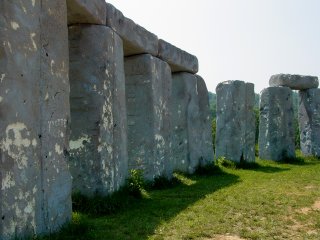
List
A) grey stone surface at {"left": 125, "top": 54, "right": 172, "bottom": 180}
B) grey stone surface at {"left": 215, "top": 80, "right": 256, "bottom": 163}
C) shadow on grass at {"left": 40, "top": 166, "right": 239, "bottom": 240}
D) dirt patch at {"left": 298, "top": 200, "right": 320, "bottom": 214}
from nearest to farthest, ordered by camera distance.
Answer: shadow on grass at {"left": 40, "top": 166, "right": 239, "bottom": 240} → dirt patch at {"left": 298, "top": 200, "right": 320, "bottom": 214} → grey stone surface at {"left": 125, "top": 54, "right": 172, "bottom": 180} → grey stone surface at {"left": 215, "top": 80, "right": 256, "bottom": 163}

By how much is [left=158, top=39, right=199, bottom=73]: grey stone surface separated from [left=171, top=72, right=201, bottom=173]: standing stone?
9.1 inches

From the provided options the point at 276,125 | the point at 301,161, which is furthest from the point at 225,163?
the point at 301,161

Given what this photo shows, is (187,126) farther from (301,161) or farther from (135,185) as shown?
(301,161)

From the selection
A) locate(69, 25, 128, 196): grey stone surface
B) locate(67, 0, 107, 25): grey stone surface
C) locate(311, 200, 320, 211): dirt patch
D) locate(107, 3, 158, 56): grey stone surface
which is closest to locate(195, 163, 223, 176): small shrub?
locate(107, 3, 158, 56): grey stone surface

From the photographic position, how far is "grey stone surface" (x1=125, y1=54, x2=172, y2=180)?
8.73 meters

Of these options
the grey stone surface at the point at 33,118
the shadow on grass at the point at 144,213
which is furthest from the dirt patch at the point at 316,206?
the grey stone surface at the point at 33,118

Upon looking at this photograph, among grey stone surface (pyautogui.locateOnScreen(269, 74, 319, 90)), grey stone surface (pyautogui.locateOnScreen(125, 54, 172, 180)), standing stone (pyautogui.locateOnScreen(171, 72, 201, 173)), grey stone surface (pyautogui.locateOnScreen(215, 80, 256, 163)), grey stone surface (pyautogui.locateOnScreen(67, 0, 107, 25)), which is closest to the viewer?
grey stone surface (pyautogui.locateOnScreen(67, 0, 107, 25))

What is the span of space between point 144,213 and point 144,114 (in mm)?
2989

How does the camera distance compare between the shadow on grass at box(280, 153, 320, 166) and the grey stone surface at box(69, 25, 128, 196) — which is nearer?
the grey stone surface at box(69, 25, 128, 196)

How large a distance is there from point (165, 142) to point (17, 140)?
5.39m

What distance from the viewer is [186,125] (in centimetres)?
1112

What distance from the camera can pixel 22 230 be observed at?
4176 millimetres

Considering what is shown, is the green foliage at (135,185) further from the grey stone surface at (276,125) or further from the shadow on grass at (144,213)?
the grey stone surface at (276,125)

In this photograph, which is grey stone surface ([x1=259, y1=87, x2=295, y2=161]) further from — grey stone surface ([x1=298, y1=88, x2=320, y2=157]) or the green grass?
the green grass
